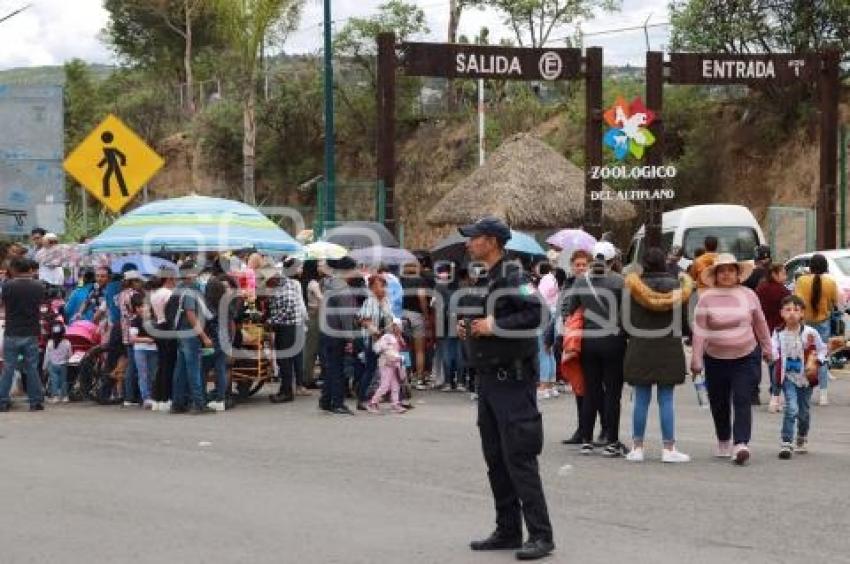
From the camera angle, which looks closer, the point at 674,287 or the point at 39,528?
the point at 39,528

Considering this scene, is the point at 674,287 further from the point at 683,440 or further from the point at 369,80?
the point at 369,80

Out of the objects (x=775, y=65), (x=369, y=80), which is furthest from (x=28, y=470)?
(x=369, y=80)

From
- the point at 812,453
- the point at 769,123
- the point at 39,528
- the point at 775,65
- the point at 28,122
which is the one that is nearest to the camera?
the point at 39,528

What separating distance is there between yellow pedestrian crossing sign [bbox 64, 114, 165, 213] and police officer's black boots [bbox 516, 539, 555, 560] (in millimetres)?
11684

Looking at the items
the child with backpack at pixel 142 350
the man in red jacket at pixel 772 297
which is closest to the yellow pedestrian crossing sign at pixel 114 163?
the child with backpack at pixel 142 350

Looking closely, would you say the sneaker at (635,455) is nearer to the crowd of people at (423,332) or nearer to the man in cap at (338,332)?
the crowd of people at (423,332)

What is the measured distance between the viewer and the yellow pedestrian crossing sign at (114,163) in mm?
18578

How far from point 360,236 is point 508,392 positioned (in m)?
13.7

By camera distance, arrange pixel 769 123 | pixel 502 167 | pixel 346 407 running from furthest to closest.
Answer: pixel 769 123, pixel 502 167, pixel 346 407

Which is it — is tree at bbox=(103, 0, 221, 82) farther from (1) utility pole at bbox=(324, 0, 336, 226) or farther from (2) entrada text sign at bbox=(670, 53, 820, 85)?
(2) entrada text sign at bbox=(670, 53, 820, 85)

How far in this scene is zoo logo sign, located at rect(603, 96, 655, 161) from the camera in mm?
26688

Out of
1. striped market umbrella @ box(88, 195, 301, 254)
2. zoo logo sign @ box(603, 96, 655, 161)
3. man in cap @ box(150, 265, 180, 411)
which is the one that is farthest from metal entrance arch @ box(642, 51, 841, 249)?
man in cap @ box(150, 265, 180, 411)

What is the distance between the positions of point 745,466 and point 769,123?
→ 29.1 m

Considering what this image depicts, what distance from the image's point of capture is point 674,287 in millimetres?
11719
